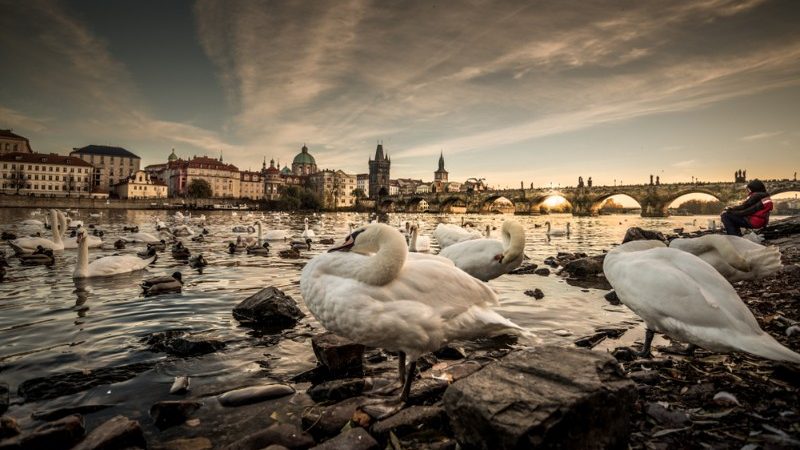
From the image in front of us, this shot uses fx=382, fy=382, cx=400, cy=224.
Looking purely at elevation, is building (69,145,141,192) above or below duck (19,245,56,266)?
above

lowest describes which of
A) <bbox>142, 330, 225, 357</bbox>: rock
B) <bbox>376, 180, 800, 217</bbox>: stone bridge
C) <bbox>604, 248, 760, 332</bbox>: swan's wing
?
<bbox>142, 330, 225, 357</bbox>: rock

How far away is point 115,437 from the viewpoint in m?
2.75

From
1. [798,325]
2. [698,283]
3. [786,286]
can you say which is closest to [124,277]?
[698,283]

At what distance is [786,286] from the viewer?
7.57 m

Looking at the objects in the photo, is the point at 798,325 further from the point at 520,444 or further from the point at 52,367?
the point at 52,367

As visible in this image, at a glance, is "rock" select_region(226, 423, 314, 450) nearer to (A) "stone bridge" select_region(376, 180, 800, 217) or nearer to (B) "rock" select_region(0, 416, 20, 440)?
(B) "rock" select_region(0, 416, 20, 440)

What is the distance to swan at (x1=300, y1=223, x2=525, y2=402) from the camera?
11.3 feet

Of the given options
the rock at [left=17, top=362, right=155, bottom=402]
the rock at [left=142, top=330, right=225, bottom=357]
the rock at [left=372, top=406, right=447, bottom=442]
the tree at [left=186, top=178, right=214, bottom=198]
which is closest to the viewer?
the rock at [left=372, top=406, right=447, bottom=442]

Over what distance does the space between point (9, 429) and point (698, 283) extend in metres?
6.03

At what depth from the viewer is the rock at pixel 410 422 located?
9.71 ft

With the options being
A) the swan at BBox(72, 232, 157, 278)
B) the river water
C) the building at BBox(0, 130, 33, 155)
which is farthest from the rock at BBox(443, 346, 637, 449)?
the building at BBox(0, 130, 33, 155)

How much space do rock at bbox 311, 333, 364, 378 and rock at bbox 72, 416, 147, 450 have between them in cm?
178

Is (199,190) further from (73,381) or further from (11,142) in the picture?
(73,381)

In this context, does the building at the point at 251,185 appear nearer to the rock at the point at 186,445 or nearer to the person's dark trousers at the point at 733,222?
the person's dark trousers at the point at 733,222
